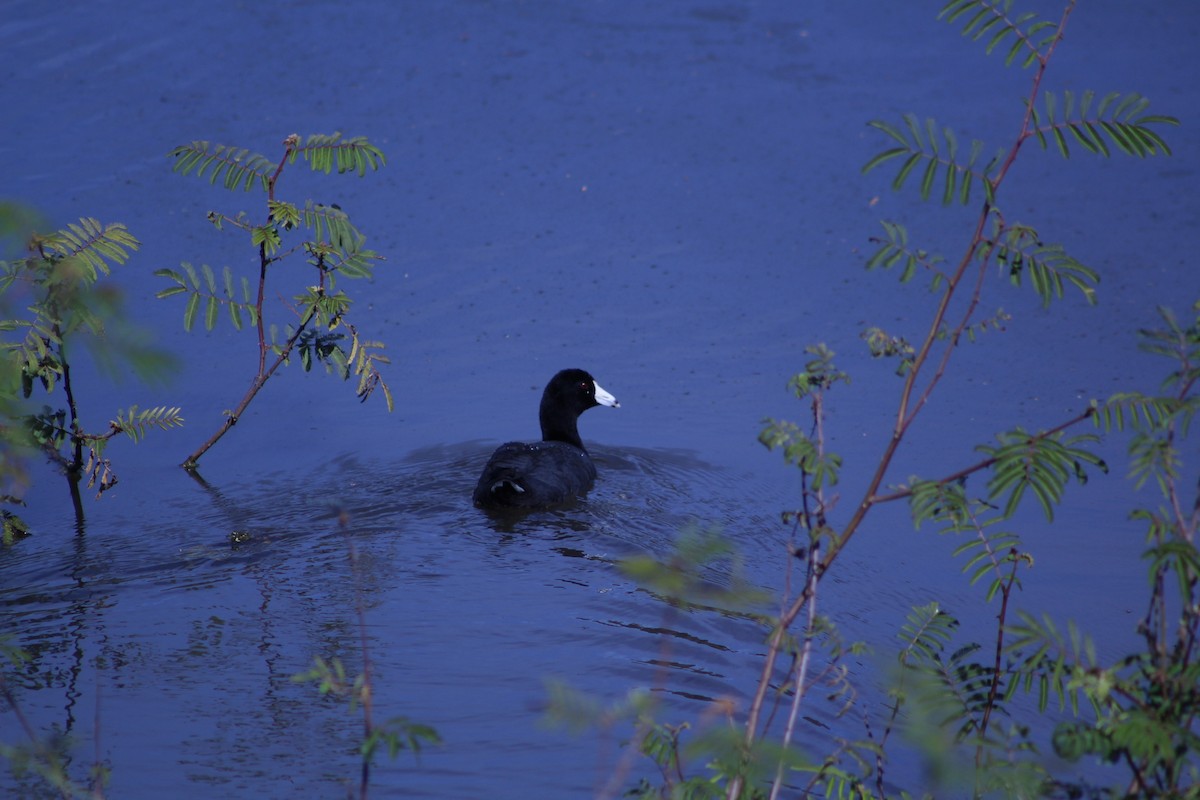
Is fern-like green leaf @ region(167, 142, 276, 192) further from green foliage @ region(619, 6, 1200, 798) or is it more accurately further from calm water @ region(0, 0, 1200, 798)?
green foliage @ region(619, 6, 1200, 798)

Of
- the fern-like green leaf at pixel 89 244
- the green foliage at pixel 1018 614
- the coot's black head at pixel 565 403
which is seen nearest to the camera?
the green foliage at pixel 1018 614

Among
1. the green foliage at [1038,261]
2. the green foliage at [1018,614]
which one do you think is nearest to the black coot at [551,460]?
the green foliage at [1018,614]

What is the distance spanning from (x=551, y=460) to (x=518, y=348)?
150 centimetres

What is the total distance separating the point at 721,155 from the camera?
9617 millimetres

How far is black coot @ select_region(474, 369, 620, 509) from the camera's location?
19.9ft

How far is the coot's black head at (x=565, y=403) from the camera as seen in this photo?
6805mm

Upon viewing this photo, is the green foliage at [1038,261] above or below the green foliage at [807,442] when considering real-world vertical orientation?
above

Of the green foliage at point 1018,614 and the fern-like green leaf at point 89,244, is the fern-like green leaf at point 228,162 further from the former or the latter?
the green foliage at point 1018,614

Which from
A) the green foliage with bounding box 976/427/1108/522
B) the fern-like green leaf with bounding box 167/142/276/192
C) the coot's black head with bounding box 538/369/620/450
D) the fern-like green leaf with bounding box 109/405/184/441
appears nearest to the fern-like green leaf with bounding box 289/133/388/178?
the fern-like green leaf with bounding box 167/142/276/192

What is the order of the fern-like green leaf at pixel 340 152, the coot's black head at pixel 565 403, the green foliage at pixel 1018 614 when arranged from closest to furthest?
1. the green foliage at pixel 1018 614
2. the fern-like green leaf at pixel 340 152
3. the coot's black head at pixel 565 403

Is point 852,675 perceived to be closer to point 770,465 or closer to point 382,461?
point 770,465

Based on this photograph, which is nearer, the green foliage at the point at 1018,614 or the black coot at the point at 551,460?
the green foliage at the point at 1018,614

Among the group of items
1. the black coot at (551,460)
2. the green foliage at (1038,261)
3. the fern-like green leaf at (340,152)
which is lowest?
the black coot at (551,460)

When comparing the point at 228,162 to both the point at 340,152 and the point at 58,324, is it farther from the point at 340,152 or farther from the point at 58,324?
the point at 58,324
